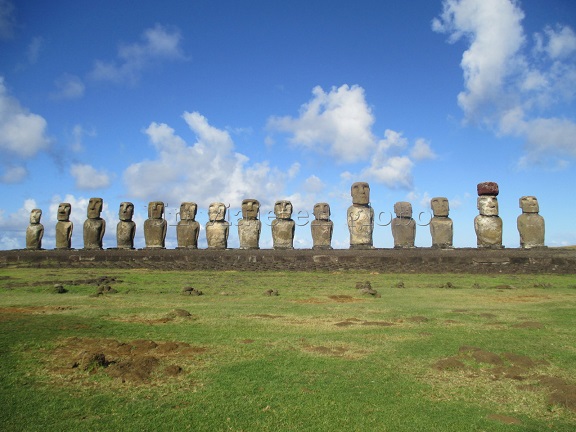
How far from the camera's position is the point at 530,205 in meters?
18.0

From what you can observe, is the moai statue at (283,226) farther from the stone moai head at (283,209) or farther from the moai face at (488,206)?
the moai face at (488,206)

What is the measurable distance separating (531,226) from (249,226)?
35.3ft

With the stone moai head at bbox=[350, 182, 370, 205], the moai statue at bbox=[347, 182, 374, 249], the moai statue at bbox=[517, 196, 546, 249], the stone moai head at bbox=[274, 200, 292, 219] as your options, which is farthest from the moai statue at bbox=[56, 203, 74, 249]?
the moai statue at bbox=[517, 196, 546, 249]

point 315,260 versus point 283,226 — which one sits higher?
point 283,226

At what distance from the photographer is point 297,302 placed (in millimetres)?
9750

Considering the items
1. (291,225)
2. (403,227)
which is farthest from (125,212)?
(403,227)

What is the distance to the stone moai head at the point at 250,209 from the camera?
64.5ft

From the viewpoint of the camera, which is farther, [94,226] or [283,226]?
[94,226]

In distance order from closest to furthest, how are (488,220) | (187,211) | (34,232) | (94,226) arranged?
(488,220)
(187,211)
(94,226)
(34,232)

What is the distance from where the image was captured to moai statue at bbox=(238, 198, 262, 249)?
19.5m

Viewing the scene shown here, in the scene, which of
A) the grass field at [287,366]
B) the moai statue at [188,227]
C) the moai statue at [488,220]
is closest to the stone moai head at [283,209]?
the moai statue at [188,227]

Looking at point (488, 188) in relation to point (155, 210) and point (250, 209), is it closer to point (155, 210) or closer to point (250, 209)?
point (250, 209)

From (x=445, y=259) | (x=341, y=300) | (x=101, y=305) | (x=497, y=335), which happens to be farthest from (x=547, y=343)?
(x=445, y=259)

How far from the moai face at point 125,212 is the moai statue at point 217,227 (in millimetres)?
3617
